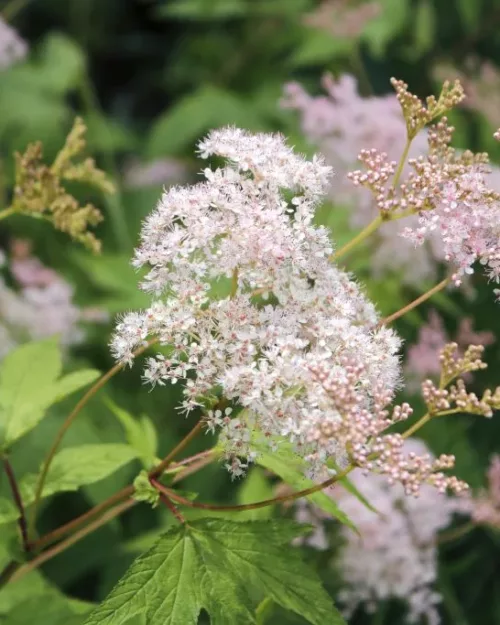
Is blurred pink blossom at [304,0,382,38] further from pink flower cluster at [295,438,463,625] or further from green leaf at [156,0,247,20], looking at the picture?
pink flower cluster at [295,438,463,625]

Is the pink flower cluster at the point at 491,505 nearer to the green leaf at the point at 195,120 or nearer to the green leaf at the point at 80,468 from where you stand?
the green leaf at the point at 80,468

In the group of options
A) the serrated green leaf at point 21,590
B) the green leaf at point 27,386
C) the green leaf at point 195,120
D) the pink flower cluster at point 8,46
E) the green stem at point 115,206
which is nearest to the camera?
the green leaf at point 27,386

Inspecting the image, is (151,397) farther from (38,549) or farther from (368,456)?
(368,456)

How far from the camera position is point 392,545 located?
8.05 feet

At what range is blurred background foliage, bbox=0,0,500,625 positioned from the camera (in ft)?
9.39

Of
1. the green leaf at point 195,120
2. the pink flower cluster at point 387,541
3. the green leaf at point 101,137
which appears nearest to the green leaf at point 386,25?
the green leaf at point 195,120

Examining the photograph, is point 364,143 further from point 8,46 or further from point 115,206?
point 115,206

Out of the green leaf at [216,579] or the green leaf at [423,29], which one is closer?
the green leaf at [216,579]

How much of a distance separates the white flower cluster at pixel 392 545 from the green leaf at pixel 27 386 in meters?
0.91

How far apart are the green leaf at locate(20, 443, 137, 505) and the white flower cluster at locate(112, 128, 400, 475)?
396 mm

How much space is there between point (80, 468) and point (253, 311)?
0.65 meters

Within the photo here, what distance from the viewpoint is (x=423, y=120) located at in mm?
1561

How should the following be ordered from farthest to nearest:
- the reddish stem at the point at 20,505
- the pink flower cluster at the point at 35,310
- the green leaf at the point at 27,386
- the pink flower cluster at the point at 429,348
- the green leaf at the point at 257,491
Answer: the pink flower cluster at the point at 35,310 < the pink flower cluster at the point at 429,348 < the green leaf at the point at 257,491 < the green leaf at the point at 27,386 < the reddish stem at the point at 20,505

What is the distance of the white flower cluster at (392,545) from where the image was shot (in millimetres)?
2453
